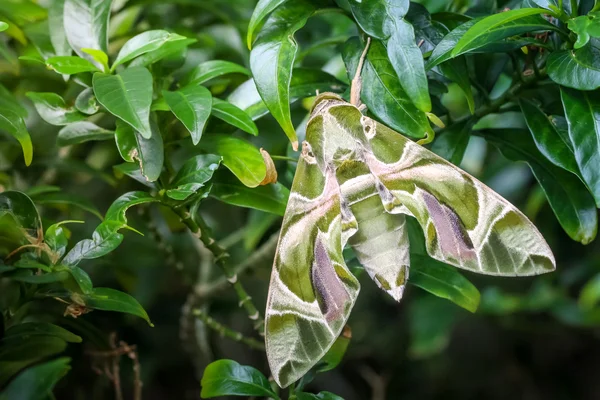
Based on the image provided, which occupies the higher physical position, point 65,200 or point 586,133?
point 586,133

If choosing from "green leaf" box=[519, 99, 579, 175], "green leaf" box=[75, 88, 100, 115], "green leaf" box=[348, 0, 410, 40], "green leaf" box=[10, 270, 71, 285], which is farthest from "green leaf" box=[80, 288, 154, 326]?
"green leaf" box=[519, 99, 579, 175]

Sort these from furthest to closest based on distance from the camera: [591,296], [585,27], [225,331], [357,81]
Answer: [591,296]
[225,331]
[357,81]
[585,27]

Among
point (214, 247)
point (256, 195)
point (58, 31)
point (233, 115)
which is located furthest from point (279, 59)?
point (58, 31)

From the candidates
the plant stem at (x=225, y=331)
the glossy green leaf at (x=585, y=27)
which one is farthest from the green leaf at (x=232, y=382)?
the glossy green leaf at (x=585, y=27)

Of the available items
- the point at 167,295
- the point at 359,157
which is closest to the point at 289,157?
the point at 359,157

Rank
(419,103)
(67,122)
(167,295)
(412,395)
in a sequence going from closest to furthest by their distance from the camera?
(419,103) < (67,122) < (167,295) < (412,395)

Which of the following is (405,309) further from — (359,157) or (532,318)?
(359,157)

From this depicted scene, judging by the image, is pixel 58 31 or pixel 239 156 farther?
pixel 58 31

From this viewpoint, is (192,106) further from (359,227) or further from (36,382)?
(36,382)
